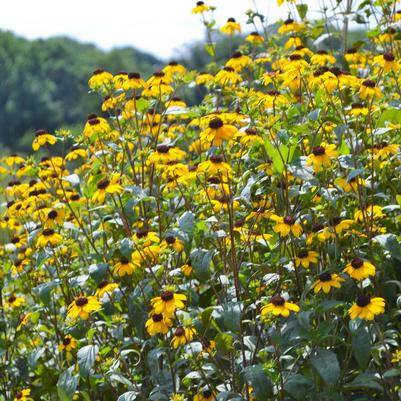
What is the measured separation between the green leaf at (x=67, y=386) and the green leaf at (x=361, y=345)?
3.57 feet

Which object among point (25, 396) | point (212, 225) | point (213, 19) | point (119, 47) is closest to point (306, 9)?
point (213, 19)

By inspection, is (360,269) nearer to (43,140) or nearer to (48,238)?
(48,238)

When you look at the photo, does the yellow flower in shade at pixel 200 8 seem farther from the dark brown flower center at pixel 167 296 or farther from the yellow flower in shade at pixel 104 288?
the dark brown flower center at pixel 167 296

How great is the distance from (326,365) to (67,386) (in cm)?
105

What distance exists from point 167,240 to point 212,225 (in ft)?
0.61

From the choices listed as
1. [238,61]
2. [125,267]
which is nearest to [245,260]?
[125,267]

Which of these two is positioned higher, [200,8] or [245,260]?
[200,8]

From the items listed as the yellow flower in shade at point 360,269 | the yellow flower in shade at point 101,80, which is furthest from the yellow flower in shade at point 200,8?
the yellow flower in shade at point 360,269

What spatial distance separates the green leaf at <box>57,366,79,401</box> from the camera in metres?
2.95

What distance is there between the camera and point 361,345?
8.27 ft

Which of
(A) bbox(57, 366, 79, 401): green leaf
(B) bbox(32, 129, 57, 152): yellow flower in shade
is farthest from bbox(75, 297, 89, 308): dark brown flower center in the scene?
(B) bbox(32, 129, 57, 152): yellow flower in shade

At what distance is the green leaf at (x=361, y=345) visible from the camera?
2506 millimetres

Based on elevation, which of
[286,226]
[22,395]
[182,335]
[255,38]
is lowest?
[22,395]

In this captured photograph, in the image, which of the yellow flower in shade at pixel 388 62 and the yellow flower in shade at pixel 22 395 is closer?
the yellow flower in shade at pixel 388 62
